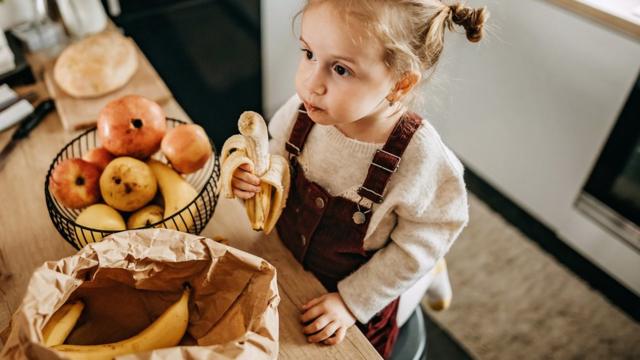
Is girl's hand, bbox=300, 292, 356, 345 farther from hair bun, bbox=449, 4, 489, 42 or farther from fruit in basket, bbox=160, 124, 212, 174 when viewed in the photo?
hair bun, bbox=449, 4, 489, 42

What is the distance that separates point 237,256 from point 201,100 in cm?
129

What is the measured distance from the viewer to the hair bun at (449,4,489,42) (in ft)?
2.07

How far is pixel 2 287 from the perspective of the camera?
0.69 m

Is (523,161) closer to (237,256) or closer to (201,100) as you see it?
(201,100)

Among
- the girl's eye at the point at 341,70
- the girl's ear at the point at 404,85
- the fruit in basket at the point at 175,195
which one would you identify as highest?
the girl's eye at the point at 341,70

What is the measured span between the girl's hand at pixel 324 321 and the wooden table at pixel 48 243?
1 cm

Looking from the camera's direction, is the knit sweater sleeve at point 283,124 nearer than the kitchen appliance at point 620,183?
Yes

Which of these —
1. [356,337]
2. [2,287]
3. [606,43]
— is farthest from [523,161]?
[2,287]

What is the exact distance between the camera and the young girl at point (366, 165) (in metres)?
0.63

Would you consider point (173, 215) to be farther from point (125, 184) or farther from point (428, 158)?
point (428, 158)

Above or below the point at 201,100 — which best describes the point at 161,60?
above

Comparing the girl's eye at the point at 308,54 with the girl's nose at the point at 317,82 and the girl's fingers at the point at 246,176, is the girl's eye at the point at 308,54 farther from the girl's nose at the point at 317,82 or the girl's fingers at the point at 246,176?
the girl's fingers at the point at 246,176

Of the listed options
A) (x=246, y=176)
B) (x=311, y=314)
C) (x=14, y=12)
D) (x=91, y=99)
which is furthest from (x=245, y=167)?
(x=14, y=12)

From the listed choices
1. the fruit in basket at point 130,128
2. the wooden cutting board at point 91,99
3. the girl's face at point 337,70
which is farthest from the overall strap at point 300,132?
the wooden cutting board at point 91,99
